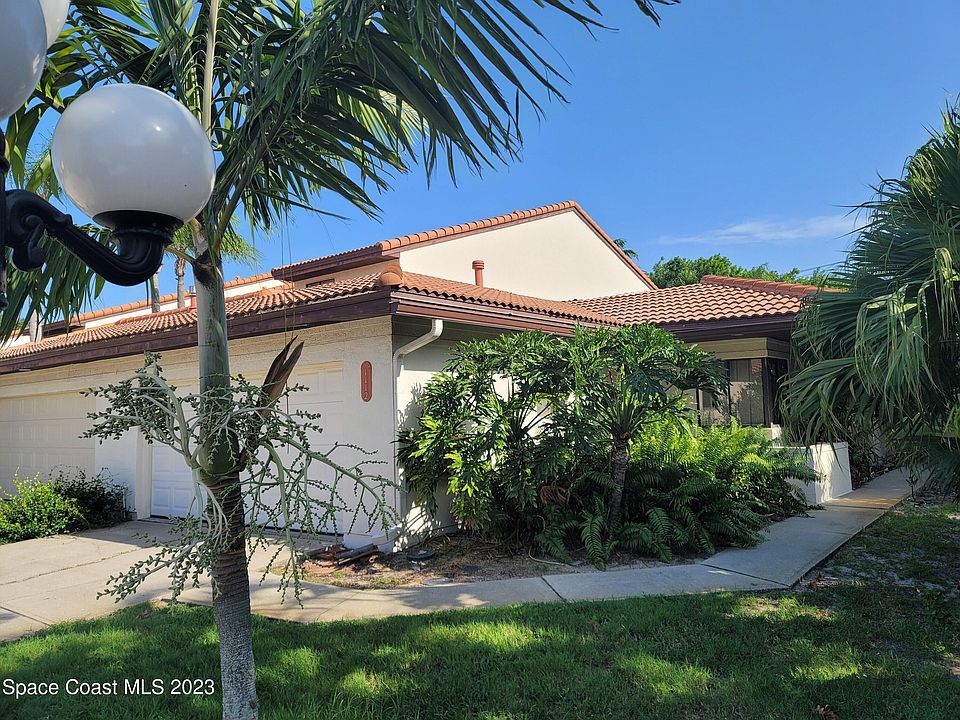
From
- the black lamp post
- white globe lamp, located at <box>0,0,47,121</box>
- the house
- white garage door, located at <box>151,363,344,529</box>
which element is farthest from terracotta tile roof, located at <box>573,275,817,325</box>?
white globe lamp, located at <box>0,0,47,121</box>

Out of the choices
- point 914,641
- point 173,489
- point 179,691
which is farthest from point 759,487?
point 173,489

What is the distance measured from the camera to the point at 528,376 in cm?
712

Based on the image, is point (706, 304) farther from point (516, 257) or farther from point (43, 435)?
point (43, 435)

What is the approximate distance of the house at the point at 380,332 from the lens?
771 centimetres

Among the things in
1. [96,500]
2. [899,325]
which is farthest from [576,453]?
[96,500]

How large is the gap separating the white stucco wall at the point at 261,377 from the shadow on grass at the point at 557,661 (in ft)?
9.96

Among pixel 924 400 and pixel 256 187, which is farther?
pixel 924 400

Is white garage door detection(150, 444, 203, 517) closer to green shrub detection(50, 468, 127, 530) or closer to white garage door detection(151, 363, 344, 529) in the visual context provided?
green shrub detection(50, 468, 127, 530)

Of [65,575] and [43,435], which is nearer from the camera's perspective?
[65,575]

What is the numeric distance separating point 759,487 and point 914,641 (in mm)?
4757

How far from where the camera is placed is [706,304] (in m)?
11.9

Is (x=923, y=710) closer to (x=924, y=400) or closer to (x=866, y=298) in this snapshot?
(x=924, y=400)

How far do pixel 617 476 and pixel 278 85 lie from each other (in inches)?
223

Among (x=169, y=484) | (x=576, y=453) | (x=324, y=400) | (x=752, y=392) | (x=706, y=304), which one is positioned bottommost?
(x=169, y=484)
